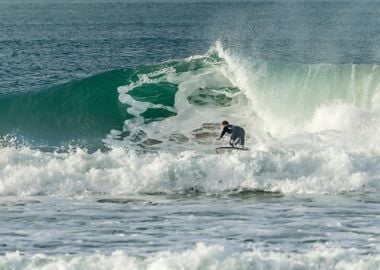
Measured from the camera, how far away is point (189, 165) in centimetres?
2639

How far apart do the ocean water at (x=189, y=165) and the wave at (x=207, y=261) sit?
3 centimetres

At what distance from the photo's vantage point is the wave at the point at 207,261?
16.5 meters

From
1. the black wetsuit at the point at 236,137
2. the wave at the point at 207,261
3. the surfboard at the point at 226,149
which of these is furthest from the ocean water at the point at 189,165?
the black wetsuit at the point at 236,137

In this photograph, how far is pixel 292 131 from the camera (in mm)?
33625

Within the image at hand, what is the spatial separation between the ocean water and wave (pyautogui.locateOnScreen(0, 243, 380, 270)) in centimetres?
3

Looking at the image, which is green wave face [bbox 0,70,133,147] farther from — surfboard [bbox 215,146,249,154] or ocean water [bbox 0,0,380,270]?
surfboard [bbox 215,146,249,154]

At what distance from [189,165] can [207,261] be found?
32.4 ft

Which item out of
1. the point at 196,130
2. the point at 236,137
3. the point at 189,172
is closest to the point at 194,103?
the point at 196,130

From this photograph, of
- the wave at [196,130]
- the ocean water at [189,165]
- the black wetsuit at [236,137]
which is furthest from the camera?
the black wetsuit at [236,137]

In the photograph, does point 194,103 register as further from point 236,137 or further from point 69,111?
point 236,137

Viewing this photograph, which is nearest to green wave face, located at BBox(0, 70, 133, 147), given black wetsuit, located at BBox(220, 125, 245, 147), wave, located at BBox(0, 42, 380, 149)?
wave, located at BBox(0, 42, 380, 149)

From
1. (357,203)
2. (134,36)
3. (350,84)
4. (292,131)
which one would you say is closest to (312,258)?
(357,203)

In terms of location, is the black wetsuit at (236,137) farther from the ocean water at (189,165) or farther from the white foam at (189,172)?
the white foam at (189,172)

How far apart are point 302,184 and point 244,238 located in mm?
6431
